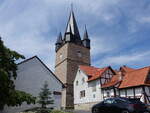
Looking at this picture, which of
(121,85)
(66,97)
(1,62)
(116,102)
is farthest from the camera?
(66,97)

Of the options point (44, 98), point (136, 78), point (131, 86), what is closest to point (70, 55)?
point (136, 78)

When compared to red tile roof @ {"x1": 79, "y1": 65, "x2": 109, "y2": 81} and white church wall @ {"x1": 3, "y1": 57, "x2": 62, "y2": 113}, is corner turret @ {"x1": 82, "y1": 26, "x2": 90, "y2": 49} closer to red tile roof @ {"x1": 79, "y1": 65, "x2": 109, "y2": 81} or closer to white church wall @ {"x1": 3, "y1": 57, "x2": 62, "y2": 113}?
red tile roof @ {"x1": 79, "y1": 65, "x2": 109, "y2": 81}

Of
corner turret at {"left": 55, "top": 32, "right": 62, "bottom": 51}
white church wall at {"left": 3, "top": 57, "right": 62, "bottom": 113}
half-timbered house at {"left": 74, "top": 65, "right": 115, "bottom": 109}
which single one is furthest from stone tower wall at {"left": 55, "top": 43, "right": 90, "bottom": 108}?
white church wall at {"left": 3, "top": 57, "right": 62, "bottom": 113}

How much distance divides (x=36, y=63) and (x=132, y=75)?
17.1 meters

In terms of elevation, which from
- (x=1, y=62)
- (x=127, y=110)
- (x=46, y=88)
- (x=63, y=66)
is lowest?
(x=127, y=110)

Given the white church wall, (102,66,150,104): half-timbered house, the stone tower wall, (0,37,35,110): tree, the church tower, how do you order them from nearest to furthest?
1. (0,37,35,110): tree
2. the white church wall
3. (102,66,150,104): half-timbered house
4. the stone tower wall
5. the church tower

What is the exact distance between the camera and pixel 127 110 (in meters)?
14.3

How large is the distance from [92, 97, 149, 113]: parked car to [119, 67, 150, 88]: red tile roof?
1501cm

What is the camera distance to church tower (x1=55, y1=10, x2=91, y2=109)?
51009 millimetres

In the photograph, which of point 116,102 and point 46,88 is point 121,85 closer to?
point 46,88

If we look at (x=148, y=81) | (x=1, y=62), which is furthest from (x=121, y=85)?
(x=1, y=62)

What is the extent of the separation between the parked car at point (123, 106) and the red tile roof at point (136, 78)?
15.0 metres

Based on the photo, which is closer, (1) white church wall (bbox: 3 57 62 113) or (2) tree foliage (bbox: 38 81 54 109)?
(2) tree foliage (bbox: 38 81 54 109)

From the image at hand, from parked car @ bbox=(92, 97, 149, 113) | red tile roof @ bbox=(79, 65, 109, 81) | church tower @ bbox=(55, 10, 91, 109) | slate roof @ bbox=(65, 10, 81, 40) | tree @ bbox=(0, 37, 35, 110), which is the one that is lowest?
parked car @ bbox=(92, 97, 149, 113)
